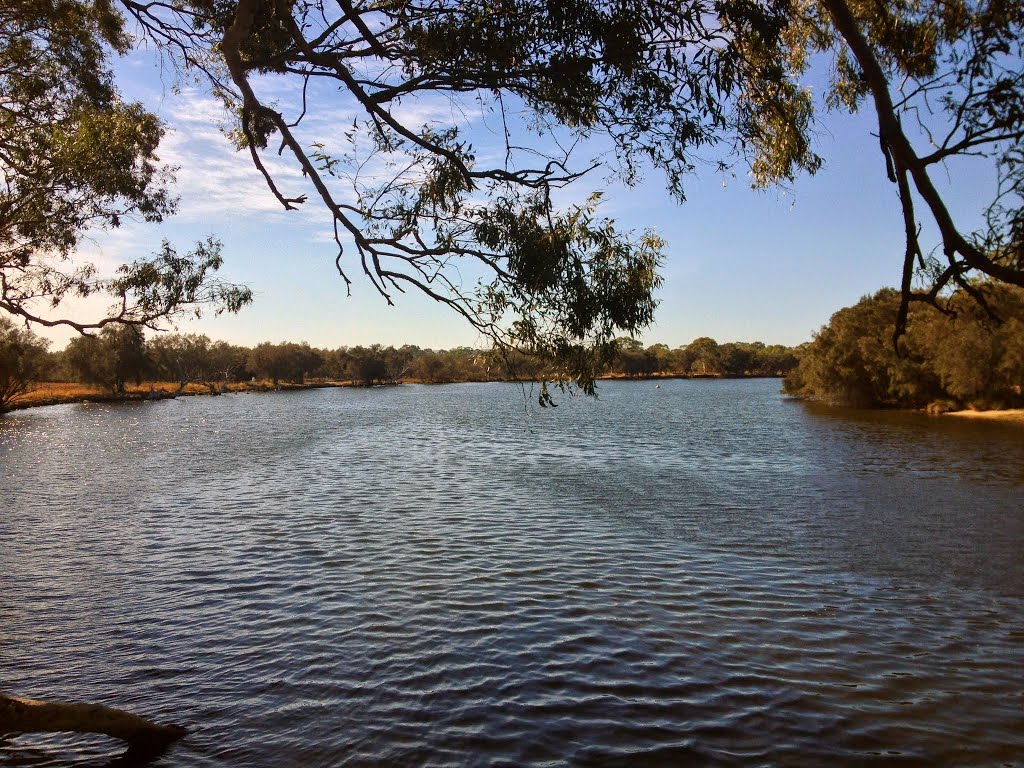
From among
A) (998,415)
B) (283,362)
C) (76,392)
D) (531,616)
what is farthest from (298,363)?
(531,616)

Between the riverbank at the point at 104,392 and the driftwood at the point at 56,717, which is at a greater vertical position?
the riverbank at the point at 104,392

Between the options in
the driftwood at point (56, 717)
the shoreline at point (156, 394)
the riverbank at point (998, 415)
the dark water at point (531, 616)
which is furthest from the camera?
the shoreline at point (156, 394)

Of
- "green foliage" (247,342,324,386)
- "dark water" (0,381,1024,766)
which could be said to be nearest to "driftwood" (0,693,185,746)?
"dark water" (0,381,1024,766)

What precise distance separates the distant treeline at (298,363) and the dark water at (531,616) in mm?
27736

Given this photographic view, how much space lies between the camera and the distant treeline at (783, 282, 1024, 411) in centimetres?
4262

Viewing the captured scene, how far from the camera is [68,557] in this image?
12758 millimetres

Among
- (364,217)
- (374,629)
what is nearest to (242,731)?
(374,629)

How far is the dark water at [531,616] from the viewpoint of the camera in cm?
612

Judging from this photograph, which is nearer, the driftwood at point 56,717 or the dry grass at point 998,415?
the driftwood at point 56,717

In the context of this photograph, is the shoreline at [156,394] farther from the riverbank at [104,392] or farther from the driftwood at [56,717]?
the driftwood at [56,717]

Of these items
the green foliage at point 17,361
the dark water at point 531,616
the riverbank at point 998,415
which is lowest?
the dark water at point 531,616

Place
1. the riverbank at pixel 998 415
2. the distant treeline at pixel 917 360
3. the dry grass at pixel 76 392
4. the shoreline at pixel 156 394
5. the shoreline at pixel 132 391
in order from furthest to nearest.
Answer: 1. the shoreline at pixel 132 391
2. the dry grass at pixel 76 392
3. the shoreline at pixel 156 394
4. the distant treeline at pixel 917 360
5. the riverbank at pixel 998 415

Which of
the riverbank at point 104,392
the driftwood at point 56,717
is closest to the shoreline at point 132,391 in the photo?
the riverbank at point 104,392

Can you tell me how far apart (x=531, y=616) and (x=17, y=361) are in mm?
45318
